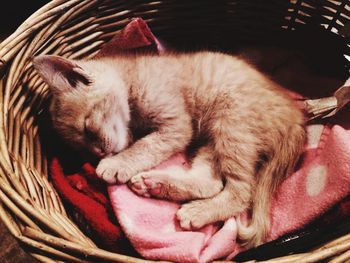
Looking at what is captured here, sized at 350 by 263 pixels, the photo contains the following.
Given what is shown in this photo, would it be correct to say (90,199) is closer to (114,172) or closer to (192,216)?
(114,172)

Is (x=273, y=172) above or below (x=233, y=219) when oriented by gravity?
above

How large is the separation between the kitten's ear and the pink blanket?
0.40m

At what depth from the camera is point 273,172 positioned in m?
1.31

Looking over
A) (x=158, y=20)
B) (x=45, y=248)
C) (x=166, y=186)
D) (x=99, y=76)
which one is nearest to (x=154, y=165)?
(x=166, y=186)

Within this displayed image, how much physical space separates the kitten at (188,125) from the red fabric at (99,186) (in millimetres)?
71

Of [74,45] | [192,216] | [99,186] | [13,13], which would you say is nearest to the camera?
[192,216]

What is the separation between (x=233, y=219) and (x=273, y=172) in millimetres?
208

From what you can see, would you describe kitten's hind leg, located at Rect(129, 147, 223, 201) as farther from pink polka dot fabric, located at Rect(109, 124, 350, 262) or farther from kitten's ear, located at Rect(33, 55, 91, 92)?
kitten's ear, located at Rect(33, 55, 91, 92)

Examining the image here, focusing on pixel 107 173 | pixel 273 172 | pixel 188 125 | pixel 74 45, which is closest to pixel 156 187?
pixel 107 173

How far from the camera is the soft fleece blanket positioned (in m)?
1.15

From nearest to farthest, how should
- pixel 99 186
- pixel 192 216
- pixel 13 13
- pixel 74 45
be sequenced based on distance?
1. pixel 192 216
2. pixel 99 186
3. pixel 74 45
4. pixel 13 13

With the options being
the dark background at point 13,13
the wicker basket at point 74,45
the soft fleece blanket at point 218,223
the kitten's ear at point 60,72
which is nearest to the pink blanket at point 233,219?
the soft fleece blanket at point 218,223

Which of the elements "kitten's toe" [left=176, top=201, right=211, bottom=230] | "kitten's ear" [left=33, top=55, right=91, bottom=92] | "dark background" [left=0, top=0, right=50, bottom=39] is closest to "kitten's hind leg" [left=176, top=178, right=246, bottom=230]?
"kitten's toe" [left=176, top=201, right=211, bottom=230]

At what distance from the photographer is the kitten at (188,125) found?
51.2 inches
